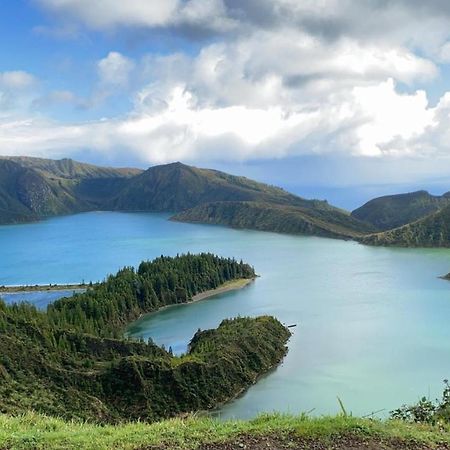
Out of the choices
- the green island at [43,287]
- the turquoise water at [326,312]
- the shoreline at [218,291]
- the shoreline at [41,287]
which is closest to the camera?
the turquoise water at [326,312]

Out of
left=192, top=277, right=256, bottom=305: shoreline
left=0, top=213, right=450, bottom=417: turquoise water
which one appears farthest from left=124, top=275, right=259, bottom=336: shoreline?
left=0, top=213, right=450, bottom=417: turquoise water

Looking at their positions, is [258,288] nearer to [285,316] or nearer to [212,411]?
[285,316]

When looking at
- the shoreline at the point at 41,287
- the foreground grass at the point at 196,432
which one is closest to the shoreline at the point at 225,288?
the shoreline at the point at 41,287

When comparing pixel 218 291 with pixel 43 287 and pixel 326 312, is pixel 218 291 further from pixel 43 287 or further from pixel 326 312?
pixel 43 287

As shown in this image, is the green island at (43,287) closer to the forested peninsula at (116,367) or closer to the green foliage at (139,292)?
the green foliage at (139,292)

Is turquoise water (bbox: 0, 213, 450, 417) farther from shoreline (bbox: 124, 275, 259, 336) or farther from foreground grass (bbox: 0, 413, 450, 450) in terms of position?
foreground grass (bbox: 0, 413, 450, 450)

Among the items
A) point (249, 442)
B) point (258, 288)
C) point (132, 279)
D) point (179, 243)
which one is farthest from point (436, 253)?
point (249, 442)

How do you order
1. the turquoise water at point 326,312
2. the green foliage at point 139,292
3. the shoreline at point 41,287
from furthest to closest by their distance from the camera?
the shoreline at point 41,287
the green foliage at point 139,292
the turquoise water at point 326,312
